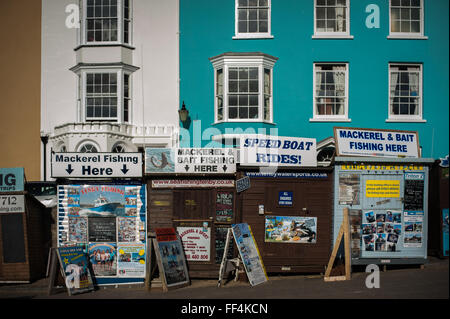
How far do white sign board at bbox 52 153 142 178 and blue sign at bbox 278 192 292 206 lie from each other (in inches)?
150

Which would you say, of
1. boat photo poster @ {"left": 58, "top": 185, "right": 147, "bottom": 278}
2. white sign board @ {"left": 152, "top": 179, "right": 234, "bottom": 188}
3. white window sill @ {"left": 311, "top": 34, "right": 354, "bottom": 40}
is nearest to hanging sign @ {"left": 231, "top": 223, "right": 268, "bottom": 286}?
white sign board @ {"left": 152, "top": 179, "right": 234, "bottom": 188}

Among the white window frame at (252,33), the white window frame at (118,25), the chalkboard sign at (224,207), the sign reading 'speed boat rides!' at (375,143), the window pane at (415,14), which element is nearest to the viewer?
the chalkboard sign at (224,207)

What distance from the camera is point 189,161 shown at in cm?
1172

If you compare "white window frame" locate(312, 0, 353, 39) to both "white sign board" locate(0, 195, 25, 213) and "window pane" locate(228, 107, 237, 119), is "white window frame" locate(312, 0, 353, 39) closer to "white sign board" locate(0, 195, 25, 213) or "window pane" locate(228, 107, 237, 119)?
"window pane" locate(228, 107, 237, 119)

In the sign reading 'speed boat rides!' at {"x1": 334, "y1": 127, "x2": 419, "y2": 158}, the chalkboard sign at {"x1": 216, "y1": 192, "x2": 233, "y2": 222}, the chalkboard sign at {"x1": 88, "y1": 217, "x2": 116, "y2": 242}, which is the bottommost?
the chalkboard sign at {"x1": 88, "y1": 217, "x2": 116, "y2": 242}

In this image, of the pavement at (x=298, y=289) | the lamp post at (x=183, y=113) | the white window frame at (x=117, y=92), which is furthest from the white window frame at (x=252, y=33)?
the pavement at (x=298, y=289)

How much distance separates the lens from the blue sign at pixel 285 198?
11.7m

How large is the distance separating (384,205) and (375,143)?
1.75 meters

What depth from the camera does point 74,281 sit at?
10.6 m

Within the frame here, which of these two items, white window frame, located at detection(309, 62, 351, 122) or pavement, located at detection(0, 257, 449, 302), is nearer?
pavement, located at detection(0, 257, 449, 302)

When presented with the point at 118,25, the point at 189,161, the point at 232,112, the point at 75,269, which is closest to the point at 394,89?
the point at 232,112

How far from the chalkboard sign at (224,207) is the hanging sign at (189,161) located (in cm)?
66

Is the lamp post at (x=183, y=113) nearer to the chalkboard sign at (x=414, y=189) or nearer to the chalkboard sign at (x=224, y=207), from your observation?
the chalkboard sign at (x=224, y=207)

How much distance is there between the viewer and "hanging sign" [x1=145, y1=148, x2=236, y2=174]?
1169cm
